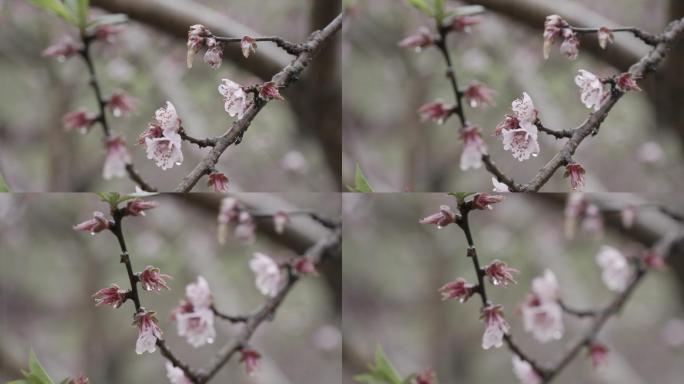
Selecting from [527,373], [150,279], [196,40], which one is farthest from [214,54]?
[527,373]

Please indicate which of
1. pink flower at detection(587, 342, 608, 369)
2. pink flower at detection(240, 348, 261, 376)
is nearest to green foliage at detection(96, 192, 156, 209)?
pink flower at detection(240, 348, 261, 376)

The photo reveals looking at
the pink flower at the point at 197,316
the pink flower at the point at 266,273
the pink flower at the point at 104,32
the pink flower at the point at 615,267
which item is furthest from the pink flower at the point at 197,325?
the pink flower at the point at 615,267

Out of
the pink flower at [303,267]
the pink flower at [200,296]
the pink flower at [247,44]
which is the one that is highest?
the pink flower at [247,44]

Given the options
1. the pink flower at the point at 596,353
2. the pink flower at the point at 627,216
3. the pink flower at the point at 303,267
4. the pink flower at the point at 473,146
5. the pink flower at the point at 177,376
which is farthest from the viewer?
the pink flower at the point at 627,216

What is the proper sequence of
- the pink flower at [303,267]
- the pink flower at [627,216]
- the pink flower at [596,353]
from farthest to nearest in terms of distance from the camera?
the pink flower at [627,216], the pink flower at [596,353], the pink flower at [303,267]

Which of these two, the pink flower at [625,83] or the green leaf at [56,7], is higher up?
the green leaf at [56,7]

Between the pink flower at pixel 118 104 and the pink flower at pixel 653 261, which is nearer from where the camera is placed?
the pink flower at pixel 118 104

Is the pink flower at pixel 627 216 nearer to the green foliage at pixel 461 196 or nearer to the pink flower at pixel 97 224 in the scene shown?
the green foliage at pixel 461 196

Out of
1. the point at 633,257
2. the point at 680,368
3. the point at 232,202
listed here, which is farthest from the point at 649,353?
the point at 232,202
